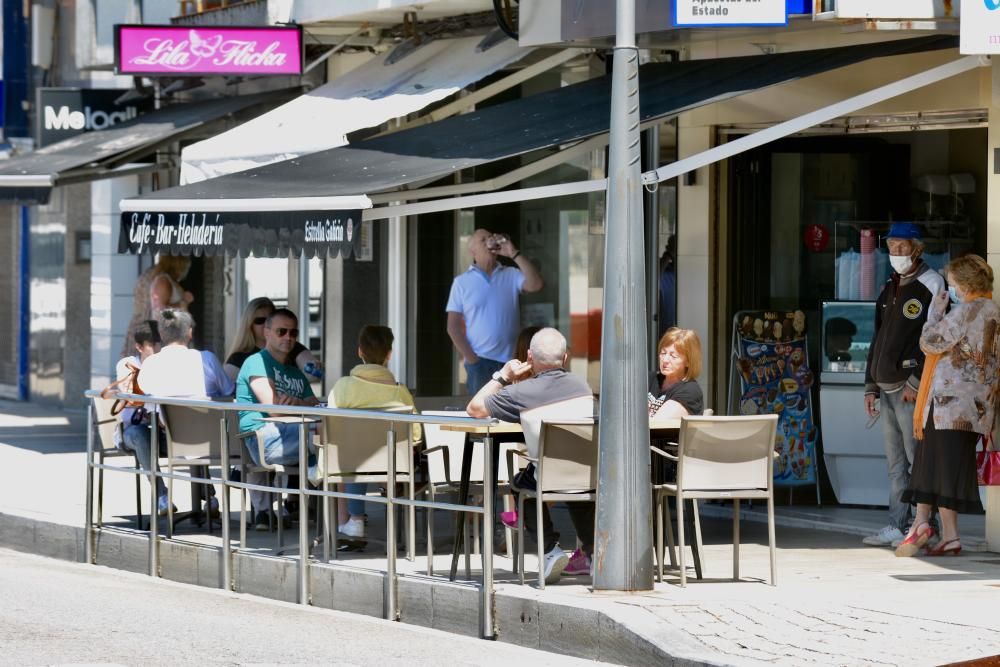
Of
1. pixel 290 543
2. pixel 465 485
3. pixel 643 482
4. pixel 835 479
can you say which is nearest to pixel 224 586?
pixel 290 543

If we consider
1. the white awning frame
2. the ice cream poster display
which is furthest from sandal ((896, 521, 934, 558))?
the white awning frame

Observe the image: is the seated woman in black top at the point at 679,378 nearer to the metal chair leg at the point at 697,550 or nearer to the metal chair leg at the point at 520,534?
the metal chair leg at the point at 697,550

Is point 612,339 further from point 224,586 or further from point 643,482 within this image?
point 224,586

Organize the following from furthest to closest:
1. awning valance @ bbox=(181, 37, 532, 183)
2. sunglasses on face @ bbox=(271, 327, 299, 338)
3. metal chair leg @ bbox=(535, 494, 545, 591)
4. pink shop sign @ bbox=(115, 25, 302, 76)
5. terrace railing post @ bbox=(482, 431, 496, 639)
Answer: pink shop sign @ bbox=(115, 25, 302, 76)
awning valance @ bbox=(181, 37, 532, 183)
sunglasses on face @ bbox=(271, 327, 299, 338)
metal chair leg @ bbox=(535, 494, 545, 591)
terrace railing post @ bbox=(482, 431, 496, 639)

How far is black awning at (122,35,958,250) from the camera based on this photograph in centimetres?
1056

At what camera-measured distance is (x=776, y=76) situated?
10586 millimetres

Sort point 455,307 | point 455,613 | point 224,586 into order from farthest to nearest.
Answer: point 455,307 < point 224,586 < point 455,613

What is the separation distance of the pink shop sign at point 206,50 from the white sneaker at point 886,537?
288 inches

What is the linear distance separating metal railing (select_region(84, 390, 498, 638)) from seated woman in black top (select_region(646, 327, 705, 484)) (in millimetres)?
1137

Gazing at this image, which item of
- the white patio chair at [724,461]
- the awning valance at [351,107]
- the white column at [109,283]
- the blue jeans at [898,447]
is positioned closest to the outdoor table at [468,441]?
the white patio chair at [724,461]

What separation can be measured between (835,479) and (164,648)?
562cm

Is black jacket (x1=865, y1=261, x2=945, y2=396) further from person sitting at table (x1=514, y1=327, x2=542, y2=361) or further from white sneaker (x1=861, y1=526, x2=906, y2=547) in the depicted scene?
person sitting at table (x1=514, y1=327, x2=542, y2=361)

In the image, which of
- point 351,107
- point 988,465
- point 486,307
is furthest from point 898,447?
point 351,107

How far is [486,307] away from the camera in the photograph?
43.5 feet
